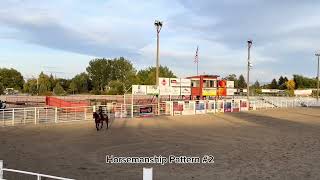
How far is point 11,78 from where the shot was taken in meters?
175

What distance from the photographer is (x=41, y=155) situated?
1634 cm

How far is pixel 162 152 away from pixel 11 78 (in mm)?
168792

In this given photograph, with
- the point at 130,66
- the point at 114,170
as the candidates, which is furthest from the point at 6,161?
the point at 130,66

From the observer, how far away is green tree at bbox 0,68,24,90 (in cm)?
17062

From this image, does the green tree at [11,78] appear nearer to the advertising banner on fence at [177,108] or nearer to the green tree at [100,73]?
the green tree at [100,73]

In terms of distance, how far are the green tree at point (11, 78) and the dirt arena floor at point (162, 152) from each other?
501 ft

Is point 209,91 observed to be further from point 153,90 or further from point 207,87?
point 153,90

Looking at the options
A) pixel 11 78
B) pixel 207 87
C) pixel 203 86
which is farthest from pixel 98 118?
pixel 11 78

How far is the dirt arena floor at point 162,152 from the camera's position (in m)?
13.0

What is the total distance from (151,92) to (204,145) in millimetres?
23453

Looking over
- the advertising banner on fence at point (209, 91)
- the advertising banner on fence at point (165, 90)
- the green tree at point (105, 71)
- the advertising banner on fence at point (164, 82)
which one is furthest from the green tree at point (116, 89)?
the advertising banner on fence at point (165, 90)

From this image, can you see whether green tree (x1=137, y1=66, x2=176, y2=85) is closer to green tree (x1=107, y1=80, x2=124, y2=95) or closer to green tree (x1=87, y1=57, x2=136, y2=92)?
green tree (x1=107, y1=80, x2=124, y2=95)

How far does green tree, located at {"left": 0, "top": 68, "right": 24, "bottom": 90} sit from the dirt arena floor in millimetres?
152648

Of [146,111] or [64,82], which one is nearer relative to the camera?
[146,111]
